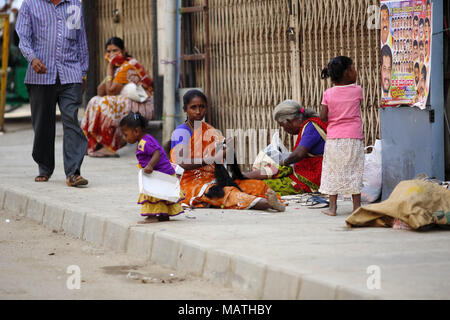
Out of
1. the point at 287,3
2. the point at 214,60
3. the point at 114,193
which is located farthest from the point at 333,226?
the point at 214,60

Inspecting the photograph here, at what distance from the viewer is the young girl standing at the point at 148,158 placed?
609 centimetres

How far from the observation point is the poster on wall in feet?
21.7

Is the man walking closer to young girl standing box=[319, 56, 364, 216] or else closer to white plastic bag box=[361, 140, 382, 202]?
white plastic bag box=[361, 140, 382, 202]

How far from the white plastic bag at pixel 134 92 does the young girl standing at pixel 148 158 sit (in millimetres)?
5048

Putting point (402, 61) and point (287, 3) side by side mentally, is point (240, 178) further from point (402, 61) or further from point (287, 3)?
point (287, 3)

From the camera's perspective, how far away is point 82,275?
5.13m

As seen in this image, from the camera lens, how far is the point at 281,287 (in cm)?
424

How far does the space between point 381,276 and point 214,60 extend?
21.1 feet

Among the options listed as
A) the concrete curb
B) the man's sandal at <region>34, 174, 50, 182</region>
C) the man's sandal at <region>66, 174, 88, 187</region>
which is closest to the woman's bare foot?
the concrete curb

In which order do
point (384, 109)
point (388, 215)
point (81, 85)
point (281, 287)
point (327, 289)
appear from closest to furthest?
point (327, 289) < point (281, 287) < point (388, 215) < point (384, 109) < point (81, 85)

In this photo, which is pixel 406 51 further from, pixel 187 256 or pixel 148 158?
pixel 187 256

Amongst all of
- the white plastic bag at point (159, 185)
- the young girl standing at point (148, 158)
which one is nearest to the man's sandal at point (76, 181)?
the young girl standing at point (148, 158)

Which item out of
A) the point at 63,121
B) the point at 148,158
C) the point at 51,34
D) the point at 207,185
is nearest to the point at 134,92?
the point at 63,121

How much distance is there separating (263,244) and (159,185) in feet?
4.24
